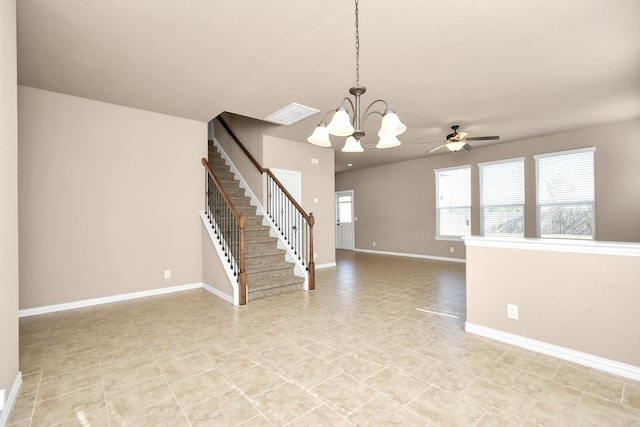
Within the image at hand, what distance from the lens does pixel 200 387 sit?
2.08 meters

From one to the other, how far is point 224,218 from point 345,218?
618cm

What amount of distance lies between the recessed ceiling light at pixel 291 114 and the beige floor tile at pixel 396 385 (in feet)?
11.5

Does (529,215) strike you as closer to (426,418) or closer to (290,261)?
(290,261)

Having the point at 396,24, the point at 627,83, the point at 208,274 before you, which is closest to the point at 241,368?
the point at 208,274

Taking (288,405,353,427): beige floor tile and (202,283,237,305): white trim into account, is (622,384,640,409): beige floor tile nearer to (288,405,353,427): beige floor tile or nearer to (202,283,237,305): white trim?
(288,405,353,427): beige floor tile

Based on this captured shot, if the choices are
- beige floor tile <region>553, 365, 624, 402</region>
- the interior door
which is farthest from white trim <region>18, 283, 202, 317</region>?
the interior door

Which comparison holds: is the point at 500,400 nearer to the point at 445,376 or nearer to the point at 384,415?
the point at 445,376

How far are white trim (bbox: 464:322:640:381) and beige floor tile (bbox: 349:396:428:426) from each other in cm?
154

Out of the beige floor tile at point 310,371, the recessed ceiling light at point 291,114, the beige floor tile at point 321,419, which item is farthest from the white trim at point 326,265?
the beige floor tile at point 321,419

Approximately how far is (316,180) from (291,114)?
2191 mm

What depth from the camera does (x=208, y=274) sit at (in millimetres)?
4719

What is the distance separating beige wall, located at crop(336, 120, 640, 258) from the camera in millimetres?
5121

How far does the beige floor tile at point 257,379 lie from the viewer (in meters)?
2.06

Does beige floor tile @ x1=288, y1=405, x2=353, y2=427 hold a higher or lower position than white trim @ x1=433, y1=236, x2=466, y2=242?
lower
